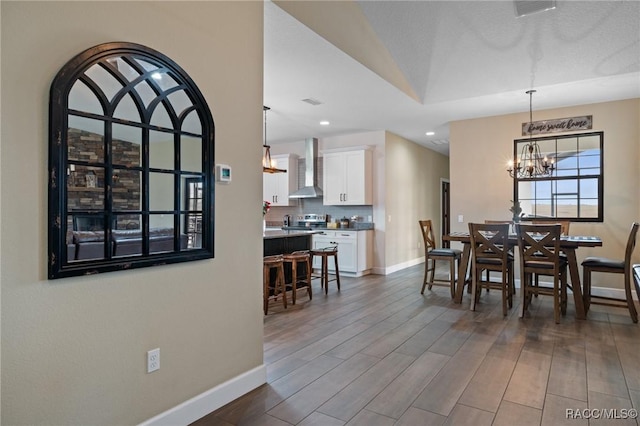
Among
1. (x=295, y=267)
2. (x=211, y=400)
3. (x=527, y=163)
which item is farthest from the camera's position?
(x=527, y=163)

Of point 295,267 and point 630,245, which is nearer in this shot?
point 630,245

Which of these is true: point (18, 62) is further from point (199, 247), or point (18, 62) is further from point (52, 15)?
point (199, 247)

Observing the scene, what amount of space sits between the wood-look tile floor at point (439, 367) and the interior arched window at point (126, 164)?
1097mm

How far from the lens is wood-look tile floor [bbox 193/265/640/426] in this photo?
2166 millimetres

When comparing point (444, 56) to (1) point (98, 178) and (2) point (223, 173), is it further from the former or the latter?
(1) point (98, 178)

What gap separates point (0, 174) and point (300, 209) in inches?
265

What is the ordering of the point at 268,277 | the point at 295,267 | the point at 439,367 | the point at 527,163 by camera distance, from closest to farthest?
the point at 439,367 → the point at 268,277 → the point at 295,267 → the point at 527,163

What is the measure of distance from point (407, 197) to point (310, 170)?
2.11 metres

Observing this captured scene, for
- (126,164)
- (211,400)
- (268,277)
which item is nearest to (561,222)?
(268,277)

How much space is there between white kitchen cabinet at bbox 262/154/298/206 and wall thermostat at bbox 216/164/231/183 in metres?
5.57

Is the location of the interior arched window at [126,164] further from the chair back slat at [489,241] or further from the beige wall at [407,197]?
the beige wall at [407,197]

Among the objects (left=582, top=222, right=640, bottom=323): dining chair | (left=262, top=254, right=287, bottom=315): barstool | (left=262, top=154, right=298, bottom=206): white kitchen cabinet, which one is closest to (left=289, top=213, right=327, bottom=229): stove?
(left=262, top=154, right=298, bottom=206): white kitchen cabinet

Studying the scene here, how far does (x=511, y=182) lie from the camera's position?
5.78m

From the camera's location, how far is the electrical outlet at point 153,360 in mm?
1905
